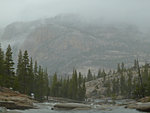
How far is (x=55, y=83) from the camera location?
437 feet

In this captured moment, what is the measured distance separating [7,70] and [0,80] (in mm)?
7833

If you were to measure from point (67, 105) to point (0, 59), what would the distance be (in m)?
38.1

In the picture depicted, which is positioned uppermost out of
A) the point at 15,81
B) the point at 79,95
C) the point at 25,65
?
the point at 25,65

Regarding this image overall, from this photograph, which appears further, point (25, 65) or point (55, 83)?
point (55, 83)

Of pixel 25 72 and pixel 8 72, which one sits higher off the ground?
pixel 25 72

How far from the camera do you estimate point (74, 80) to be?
128500 millimetres

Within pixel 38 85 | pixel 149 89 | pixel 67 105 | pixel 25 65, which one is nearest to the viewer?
pixel 67 105

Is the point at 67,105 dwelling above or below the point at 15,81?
below

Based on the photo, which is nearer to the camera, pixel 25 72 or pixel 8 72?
pixel 8 72

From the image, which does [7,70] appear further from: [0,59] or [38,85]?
[38,85]

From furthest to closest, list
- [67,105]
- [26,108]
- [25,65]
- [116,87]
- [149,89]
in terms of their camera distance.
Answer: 1. [116,87]
2. [149,89]
3. [25,65]
4. [67,105]
5. [26,108]

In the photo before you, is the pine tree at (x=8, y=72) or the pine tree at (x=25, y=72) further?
the pine tree at (x=25, y=72)

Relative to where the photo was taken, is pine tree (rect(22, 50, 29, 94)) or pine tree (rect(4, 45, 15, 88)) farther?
pine tree (rect(22, 50, 29, 94))

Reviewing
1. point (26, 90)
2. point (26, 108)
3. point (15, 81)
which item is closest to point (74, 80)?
point (26, 90)
